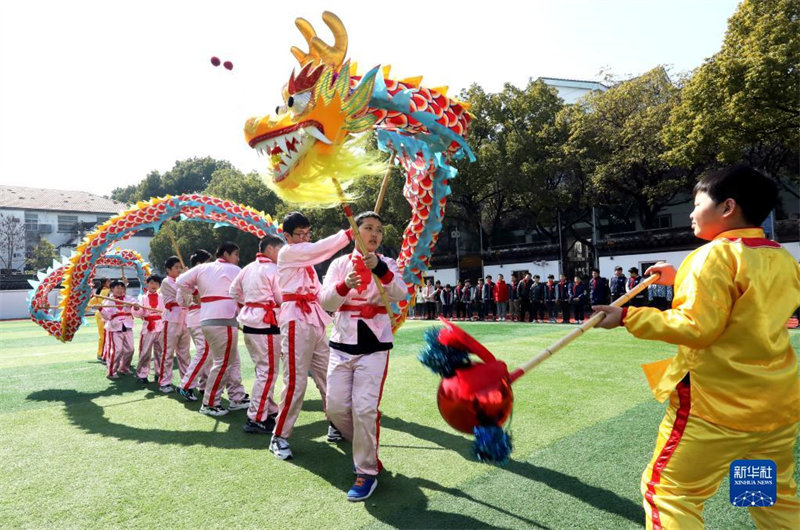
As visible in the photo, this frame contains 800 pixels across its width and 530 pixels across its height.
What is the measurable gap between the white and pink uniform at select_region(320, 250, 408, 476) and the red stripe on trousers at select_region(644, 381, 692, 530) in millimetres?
1904

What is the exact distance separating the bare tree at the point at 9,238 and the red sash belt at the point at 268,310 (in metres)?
42.4

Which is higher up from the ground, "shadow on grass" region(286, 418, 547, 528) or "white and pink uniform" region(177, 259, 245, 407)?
"white and pink uniform" region(177, 259, 245, 407)

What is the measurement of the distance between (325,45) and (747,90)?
49.8ft

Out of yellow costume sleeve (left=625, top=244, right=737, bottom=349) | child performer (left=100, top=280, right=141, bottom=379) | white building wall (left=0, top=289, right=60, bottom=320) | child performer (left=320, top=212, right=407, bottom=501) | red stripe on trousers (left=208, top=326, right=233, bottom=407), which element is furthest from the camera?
white building wall (left=0, top=289, right=60, bottom=320)

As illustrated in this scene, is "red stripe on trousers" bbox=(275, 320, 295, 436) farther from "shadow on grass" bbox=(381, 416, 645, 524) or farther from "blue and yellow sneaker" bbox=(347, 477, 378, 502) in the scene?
"shadow on grass" bbox=(381, 416, 645, 524)

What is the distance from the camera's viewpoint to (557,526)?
290 cm

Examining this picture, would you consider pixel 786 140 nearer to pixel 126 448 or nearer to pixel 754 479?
pixel 754 479

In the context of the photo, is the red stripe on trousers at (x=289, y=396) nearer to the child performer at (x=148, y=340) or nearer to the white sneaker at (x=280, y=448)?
the white sneaker at (x=280, y=448)

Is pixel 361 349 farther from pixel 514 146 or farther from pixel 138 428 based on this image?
pixel 514 146

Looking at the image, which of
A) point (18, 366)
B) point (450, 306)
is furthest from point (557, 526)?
point (450, 306)

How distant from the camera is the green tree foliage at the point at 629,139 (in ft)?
62.7

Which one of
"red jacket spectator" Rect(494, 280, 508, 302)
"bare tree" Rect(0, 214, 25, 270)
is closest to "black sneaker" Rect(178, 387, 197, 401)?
"red jacket spectator" Rect(494, 280, 508, 302)

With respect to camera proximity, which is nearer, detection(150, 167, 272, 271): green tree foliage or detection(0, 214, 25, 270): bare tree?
detection(150, 167, 272, 271): green tree foliage

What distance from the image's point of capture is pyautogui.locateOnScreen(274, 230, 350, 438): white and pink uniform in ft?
13.6
